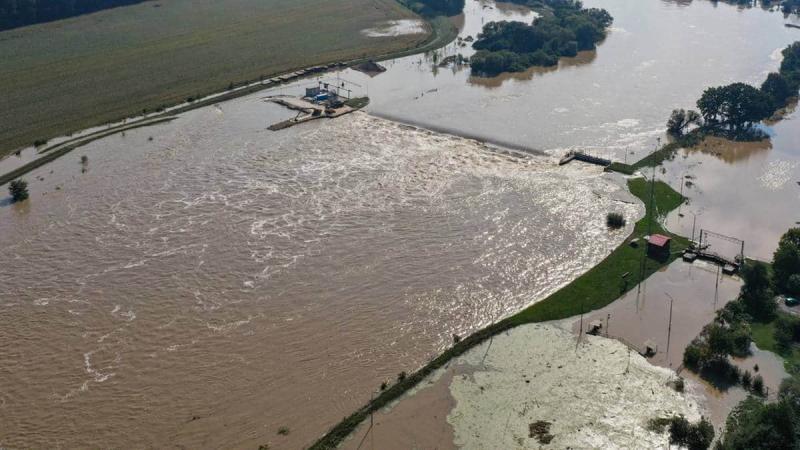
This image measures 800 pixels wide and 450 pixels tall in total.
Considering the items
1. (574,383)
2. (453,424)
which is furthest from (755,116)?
(453,424)

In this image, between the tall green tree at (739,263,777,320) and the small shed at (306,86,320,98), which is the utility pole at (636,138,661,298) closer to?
the tall green tree at (739,263,777,320)

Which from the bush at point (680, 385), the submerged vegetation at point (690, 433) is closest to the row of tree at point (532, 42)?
the bush at point (680, 385)

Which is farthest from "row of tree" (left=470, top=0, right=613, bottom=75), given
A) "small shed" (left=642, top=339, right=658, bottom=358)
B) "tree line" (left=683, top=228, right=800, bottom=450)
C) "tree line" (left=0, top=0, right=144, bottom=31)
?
"tree line" (left=0, top=0, right=144, bottom=31)

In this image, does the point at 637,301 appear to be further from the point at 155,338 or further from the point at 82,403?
the point at 82,403

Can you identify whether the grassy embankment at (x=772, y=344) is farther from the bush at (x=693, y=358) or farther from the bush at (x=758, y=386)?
the bush at (x=693, y=358)

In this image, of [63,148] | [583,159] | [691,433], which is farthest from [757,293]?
[63,148]
